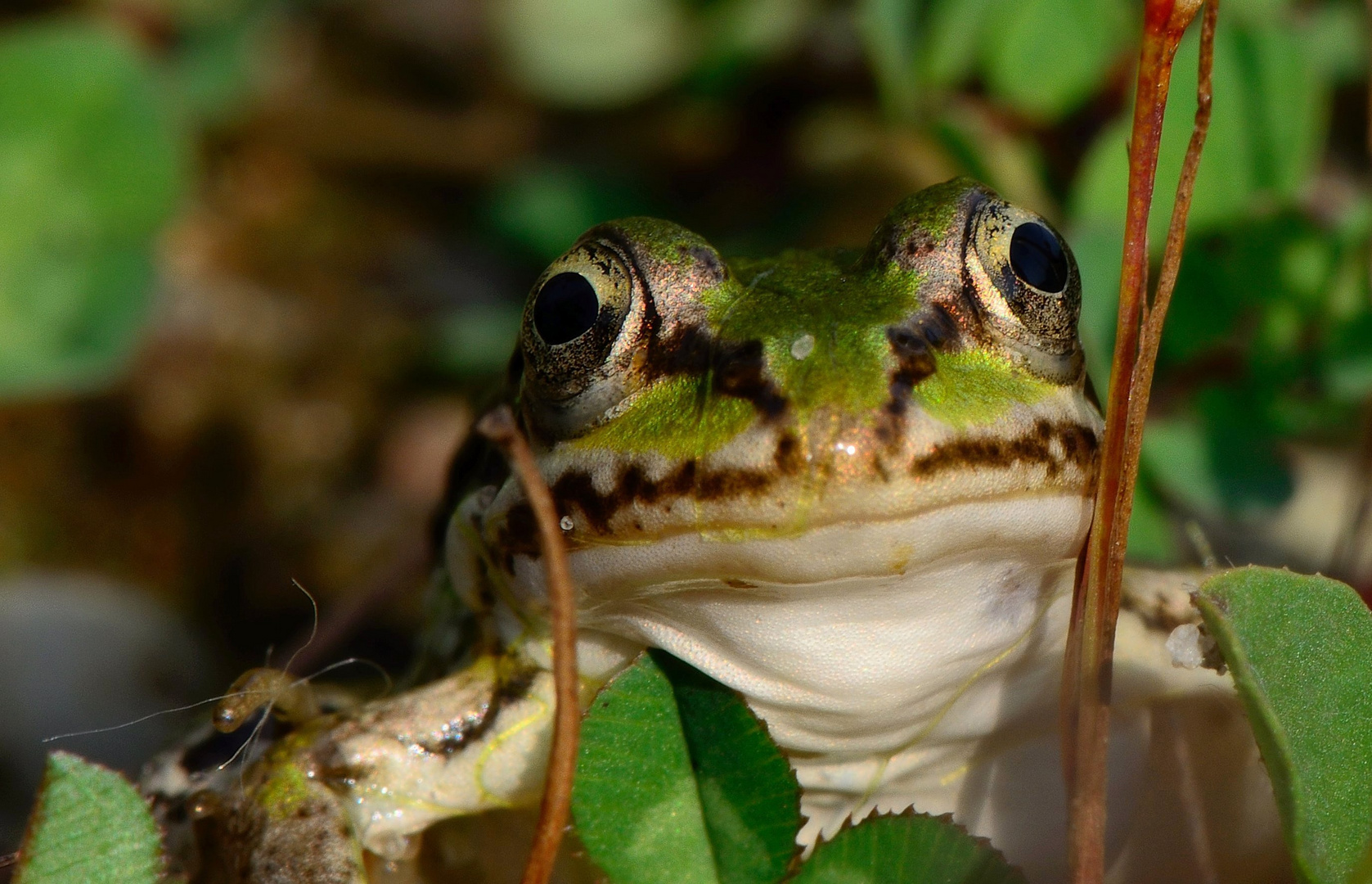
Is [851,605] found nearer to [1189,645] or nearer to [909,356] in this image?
[909,356]

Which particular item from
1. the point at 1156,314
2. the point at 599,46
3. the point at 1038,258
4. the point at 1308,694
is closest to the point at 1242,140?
the point at 1038,258

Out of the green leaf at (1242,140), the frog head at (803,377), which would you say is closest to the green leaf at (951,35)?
the green leaf at (1242,140)

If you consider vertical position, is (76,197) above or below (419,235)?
below

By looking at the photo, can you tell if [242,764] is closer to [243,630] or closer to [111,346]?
[243,630]

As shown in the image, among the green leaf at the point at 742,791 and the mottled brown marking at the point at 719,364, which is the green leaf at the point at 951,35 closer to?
the mottled brown marking at the point at 719,364

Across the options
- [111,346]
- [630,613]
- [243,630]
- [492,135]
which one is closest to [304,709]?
[630,613]

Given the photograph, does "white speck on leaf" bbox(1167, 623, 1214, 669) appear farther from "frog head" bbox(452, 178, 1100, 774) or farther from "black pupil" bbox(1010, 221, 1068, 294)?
"black pupil" bbox(1010, 221, 1068, 294)
